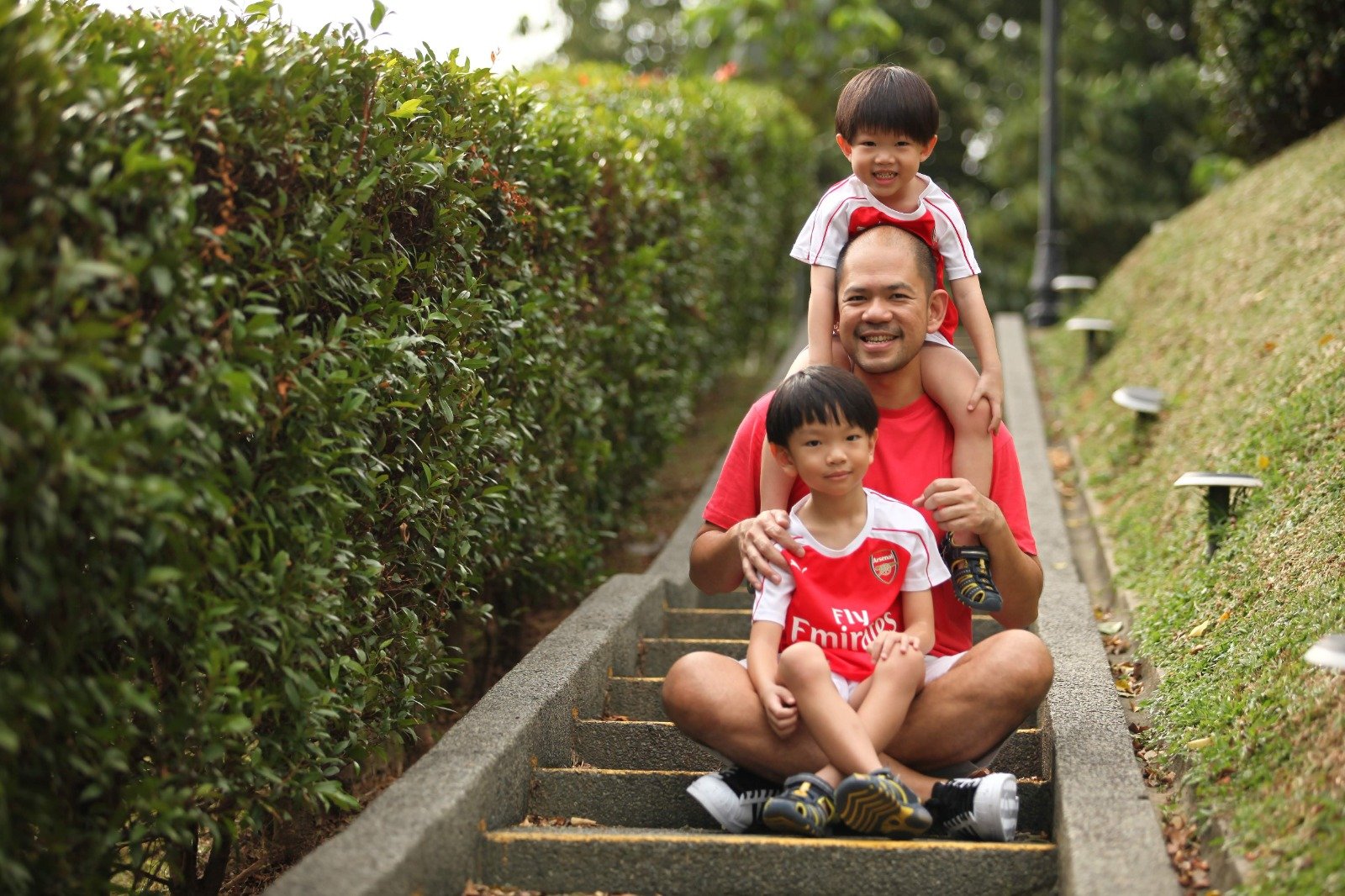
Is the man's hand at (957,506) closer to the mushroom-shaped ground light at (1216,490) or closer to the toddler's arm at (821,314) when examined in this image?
the toddler's arm at (821,314)

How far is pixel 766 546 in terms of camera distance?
383cm

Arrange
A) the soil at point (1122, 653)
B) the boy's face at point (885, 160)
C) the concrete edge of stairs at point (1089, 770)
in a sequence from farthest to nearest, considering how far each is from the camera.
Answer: the boy's face at point (885, 160)
the soil at point (1122, 653)
the concrete edge of stairs at point (1089, 770)

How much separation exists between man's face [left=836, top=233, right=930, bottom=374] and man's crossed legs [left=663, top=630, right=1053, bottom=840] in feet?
2.99

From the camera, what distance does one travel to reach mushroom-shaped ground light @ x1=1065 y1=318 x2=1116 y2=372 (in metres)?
9.97

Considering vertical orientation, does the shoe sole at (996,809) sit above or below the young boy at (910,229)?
below

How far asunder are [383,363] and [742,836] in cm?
160

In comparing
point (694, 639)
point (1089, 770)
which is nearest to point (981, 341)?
point (1089, 770)

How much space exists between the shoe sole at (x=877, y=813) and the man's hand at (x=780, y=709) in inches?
10.2

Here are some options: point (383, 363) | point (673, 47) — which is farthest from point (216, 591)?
point (673, 47)

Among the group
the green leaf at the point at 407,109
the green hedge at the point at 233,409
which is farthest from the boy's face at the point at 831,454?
the green leaf at the point at 407,109

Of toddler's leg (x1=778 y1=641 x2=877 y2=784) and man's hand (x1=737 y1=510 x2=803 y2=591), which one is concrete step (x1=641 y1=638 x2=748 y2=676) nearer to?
man's hand (x1=737 y1=510 x2=803 y2=591)

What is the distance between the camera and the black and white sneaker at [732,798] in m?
3.81

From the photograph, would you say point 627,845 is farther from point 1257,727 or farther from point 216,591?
point 1257,727

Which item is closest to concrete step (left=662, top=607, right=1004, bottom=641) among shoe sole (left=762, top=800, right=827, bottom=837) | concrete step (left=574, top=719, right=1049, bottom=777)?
concrete step (left=574, top=719, right=1049, bottom=777)
